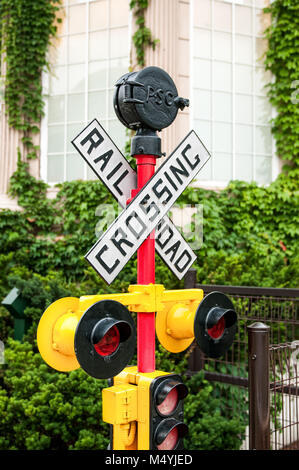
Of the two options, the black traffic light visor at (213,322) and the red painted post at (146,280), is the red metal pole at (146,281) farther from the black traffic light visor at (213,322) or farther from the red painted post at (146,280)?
the black traffic light visor at (213,322)

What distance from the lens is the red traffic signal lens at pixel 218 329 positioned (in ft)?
5.97

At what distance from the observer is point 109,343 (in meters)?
1.54

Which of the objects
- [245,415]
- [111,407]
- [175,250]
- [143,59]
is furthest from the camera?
[143,59]

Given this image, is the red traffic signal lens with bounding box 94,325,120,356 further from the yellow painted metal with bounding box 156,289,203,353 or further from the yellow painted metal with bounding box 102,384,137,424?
the yellow painted metal with bounding box 156,289,203,353

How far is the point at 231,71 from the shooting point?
8.17m

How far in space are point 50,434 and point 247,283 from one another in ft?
8.37

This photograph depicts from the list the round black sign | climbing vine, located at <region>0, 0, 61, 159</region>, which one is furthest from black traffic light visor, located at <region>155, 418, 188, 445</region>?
climbing vine, located at <region>0, 0, 61, 159</region>

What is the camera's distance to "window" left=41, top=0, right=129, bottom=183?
26.3 ft

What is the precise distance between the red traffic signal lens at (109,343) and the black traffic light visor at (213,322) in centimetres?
32

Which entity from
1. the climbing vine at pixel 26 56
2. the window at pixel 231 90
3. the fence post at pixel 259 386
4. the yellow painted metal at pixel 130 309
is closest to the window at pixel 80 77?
the climbing vine at pixel 26 56

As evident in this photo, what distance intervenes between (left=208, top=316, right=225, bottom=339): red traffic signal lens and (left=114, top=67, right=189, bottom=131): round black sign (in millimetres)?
720

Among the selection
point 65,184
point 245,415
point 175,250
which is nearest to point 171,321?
point 175,250

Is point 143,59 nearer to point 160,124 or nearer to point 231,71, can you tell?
point 231,71

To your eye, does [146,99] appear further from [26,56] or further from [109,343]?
[26,56]
